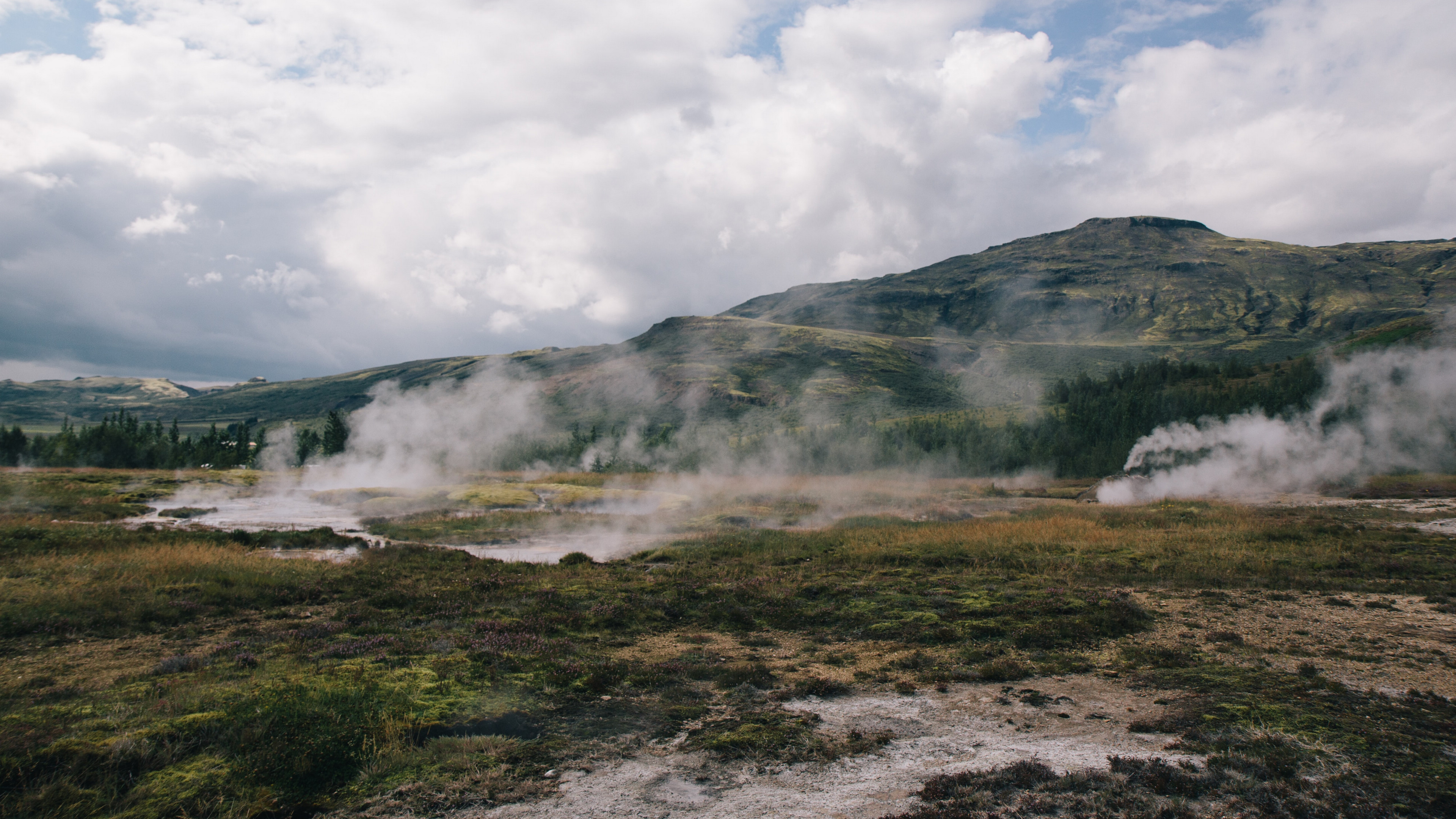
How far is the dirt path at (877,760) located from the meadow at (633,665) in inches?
16.9

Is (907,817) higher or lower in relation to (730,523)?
higher

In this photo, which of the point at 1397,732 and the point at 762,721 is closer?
the point at 1397,732

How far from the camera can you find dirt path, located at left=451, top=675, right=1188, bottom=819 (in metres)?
7.68

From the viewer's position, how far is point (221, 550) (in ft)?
84.2

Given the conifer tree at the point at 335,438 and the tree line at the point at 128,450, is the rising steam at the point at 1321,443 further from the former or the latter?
the tree line at the point at 128,450

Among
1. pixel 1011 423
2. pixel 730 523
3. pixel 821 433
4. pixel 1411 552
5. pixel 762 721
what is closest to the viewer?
pixel 762 721

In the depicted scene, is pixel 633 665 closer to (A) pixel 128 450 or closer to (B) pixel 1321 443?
(B) pixel 1321 443

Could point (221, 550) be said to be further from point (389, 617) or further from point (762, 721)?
point (762, 721)

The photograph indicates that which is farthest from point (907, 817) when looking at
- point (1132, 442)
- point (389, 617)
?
point (1132, 442)

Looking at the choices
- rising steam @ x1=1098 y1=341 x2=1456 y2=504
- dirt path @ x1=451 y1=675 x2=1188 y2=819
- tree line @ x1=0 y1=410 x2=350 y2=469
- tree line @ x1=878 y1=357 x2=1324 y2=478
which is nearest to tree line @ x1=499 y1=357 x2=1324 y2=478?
tree line @ x1=878 y1=357 x2=1324 y2=478

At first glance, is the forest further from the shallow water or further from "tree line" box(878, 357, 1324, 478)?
Result: the shallow water

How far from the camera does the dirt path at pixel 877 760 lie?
7676 mm

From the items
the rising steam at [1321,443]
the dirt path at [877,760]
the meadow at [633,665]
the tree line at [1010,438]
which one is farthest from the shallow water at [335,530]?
the tree line at [1010,438]

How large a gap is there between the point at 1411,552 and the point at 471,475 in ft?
281
